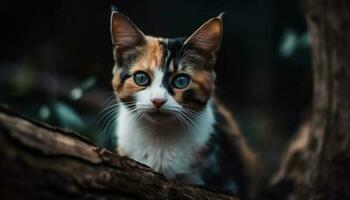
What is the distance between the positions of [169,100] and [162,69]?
0.35ft

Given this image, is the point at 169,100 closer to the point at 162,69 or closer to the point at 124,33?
the point at 162,69

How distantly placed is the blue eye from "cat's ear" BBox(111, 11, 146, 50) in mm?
168

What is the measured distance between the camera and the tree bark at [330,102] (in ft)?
8.18

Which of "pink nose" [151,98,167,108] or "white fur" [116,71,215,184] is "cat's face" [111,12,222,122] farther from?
"white fur" [116,71,215,184]

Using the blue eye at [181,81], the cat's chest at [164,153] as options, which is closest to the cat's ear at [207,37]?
the blue eye at [181,81]

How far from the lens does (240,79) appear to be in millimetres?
4480

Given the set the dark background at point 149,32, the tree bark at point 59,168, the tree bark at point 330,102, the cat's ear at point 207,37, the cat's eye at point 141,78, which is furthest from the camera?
the dark background at point 149,32

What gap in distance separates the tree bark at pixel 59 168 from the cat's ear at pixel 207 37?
19.9 inches

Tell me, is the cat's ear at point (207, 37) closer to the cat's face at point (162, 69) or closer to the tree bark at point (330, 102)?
the cat's face at point (162, 69)

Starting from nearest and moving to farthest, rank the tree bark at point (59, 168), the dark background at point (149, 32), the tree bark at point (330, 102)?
1. the tree bark at point (59, 168)
2. the tree bark at point (330, 102)
3. the dark background at point (149, 32)

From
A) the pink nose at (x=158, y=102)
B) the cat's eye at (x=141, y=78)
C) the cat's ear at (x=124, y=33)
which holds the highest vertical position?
the cat's ear at (x=124, y=33)

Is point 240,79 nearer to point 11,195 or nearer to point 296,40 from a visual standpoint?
point 296,40

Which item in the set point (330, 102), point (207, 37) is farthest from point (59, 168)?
point (330, 102)

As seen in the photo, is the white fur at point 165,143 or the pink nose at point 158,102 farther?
the white fur at point 165,143
